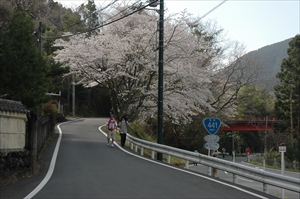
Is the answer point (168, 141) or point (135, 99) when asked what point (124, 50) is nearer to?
point (135, 99)

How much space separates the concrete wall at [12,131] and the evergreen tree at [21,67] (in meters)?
2.99

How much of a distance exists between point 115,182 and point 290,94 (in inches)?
2143

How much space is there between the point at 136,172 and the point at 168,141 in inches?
1172

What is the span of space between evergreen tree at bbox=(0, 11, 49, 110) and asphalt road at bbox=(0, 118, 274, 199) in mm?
2778

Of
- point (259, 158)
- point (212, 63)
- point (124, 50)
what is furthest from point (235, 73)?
point (124, 50)

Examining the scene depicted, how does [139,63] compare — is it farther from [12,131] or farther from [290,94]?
[290,94]

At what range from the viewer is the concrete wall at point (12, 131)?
41.1ft

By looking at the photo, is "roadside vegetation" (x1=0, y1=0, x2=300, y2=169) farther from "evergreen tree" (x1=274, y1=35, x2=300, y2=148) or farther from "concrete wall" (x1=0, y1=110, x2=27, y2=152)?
"concrete wall" (x1=0, y1=110, x2=27, y2=152)

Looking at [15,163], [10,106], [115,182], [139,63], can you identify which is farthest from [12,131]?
[139,63]

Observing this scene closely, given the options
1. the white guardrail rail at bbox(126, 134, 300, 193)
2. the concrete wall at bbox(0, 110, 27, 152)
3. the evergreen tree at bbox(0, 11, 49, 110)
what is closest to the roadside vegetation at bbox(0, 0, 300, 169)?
the evergreen tree at bbox(0, 11, 49, 110)

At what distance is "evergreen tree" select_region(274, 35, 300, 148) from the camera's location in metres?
61.7

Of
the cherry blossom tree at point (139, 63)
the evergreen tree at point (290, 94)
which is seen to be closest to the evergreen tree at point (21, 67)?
the cherry blossom tree at point (139, 63)

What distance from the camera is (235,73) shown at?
156ft

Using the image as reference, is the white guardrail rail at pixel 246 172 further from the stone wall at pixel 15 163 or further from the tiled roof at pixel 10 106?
the tiled roof at pixel 10 106
